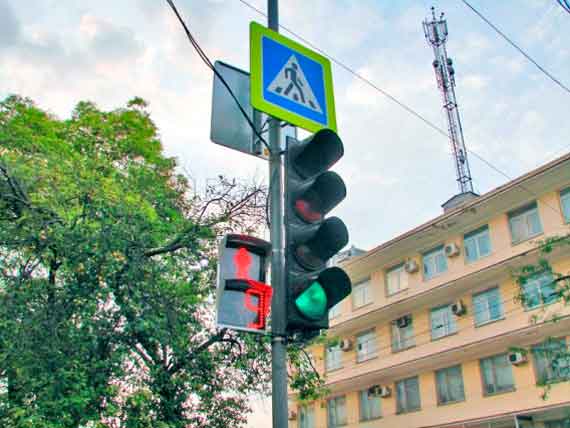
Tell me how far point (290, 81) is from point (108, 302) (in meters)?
6.67

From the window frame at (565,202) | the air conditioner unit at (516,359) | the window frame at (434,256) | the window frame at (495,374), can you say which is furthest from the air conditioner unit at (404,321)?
the window frame at (565,202)

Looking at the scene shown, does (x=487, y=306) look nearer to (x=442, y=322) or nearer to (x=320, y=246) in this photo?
(x=442, y=322)

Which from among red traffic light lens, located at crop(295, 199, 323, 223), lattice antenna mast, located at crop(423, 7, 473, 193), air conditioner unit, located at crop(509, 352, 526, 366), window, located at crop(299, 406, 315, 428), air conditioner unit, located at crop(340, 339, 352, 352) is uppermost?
lattice antenna mast, located at crop(423, 7, 473, 193)

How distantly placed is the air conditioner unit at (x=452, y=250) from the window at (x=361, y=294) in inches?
196

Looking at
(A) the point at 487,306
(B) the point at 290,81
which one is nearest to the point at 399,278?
(A) the point at 487,306

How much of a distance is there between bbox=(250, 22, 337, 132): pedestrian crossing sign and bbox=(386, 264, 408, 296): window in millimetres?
21588

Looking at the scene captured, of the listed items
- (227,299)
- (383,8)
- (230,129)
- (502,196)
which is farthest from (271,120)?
(502,196)

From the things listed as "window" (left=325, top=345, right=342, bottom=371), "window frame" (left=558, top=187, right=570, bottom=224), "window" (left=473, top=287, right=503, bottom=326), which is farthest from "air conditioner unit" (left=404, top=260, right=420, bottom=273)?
"window frame" (left=558, top=187, right=570, bottom=224)

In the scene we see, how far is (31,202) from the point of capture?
8875 mm

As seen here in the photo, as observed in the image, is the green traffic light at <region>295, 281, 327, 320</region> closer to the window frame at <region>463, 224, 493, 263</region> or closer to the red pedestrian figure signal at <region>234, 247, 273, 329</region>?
the red pedestrian figure signal at <region>234, 247, 273, 329</region>

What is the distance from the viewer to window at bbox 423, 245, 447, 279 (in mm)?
23922

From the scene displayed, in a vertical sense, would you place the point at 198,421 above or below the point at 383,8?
below

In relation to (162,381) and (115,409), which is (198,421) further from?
(115,409)

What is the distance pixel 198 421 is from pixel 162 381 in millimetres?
1187
